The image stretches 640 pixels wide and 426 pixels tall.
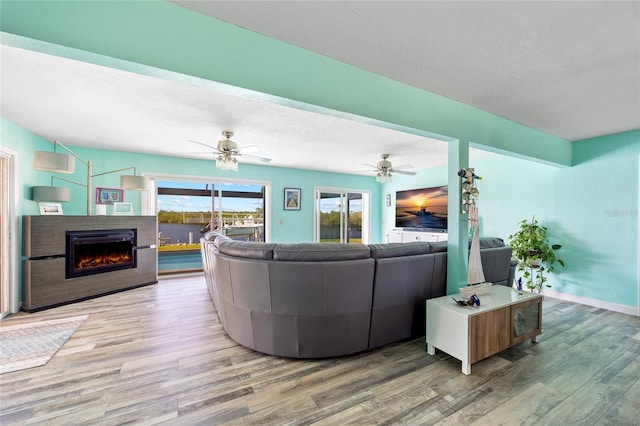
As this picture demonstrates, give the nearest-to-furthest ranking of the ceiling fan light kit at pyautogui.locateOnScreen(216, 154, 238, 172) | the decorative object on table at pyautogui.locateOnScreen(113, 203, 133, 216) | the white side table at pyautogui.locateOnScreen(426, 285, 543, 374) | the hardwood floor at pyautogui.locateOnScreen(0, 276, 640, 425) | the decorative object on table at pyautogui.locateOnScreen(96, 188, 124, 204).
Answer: the hardwood floor at pyautogui.locateOnScreen(0, 276, 640, 425) → the white side table at pyautogui.locateOnScreen(426, 285, 543, 374) → the ceiling fan light kit at pyautogui.locateOnScreen(216, 154, 238, 172) → the decorative object on table at pyautogui.locateOnScreen(96, 188, 124, 204) → the decorative object on table at pyautogui.locateOnScreen(113, 203, 133, 216)

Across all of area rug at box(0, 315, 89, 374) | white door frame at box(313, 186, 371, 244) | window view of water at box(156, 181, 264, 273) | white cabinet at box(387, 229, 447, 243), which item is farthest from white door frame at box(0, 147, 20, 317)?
white cabinet at box(387, 229, 447, 243)

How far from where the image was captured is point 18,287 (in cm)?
327

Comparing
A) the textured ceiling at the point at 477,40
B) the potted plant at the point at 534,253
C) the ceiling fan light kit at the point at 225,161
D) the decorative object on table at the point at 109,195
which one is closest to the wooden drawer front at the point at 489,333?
the textured ceiling at the point at 477,40

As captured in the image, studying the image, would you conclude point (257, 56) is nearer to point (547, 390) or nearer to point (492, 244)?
point (547, 390)

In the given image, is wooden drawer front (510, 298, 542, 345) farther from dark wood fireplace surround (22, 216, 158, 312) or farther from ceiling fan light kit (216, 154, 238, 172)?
dark wood fireplace surround (22, 216, 158, 312)

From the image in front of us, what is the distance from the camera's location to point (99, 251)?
4027mm

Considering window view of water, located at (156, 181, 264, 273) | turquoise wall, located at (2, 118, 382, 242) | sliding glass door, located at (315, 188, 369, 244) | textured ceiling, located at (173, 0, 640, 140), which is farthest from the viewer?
sliding glass door, located at (315, 188, 369, 244)

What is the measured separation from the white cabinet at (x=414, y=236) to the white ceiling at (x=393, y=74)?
8.33 ft

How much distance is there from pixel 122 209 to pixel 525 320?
5.91 meters

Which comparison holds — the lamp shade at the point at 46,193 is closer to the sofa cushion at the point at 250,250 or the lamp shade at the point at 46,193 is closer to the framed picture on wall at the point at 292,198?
the sofa cushion at the point at 250,250

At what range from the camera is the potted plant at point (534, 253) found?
3787 millimetres

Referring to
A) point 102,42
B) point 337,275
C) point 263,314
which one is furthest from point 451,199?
point 102,42

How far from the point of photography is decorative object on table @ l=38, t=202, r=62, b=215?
3621mm

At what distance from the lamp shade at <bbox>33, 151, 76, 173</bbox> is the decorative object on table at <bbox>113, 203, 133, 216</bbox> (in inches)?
60.9
